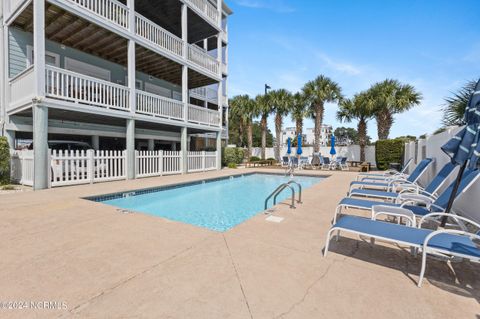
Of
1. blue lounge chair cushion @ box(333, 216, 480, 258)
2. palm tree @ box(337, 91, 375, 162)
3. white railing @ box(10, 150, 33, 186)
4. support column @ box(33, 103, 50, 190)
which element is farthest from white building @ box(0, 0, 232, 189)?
palm tree @ box(337, 91, 375, 162)

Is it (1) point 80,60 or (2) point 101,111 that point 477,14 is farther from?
(1) point 80,60

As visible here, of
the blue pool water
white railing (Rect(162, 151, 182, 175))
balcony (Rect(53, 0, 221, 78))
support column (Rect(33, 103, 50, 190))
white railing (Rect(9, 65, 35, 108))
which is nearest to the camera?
the blue pool water

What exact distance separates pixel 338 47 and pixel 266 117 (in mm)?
13288

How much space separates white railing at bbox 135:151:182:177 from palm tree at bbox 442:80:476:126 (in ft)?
40.4

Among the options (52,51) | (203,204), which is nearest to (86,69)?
(52,51)

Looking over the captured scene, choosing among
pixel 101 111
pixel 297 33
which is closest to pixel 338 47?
pixel 297 33

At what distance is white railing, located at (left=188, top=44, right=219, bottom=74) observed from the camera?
13.8 metres

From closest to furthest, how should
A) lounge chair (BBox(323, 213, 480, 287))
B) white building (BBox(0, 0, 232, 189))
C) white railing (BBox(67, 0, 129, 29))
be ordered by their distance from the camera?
lounge chair (BBox(323, 213, 480, 287)) < white building (BBox(0, 0, 232, 189)) < white railing (BBox(67, 0, 129, 29))

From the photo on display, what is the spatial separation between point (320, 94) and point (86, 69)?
18.4m

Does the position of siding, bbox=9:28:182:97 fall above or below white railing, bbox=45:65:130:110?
above

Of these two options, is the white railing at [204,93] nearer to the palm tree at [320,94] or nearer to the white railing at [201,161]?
the white railing at [201,161]

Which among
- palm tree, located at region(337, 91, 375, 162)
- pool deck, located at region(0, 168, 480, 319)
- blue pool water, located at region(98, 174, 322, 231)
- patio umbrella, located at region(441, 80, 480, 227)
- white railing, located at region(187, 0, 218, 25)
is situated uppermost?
white railing, located at region(187, 0, 218, 25)

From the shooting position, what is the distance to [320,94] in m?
21.5

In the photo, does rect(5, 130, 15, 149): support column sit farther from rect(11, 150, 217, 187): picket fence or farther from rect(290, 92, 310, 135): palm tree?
rect(290, 92, 310, 135): palm tree
